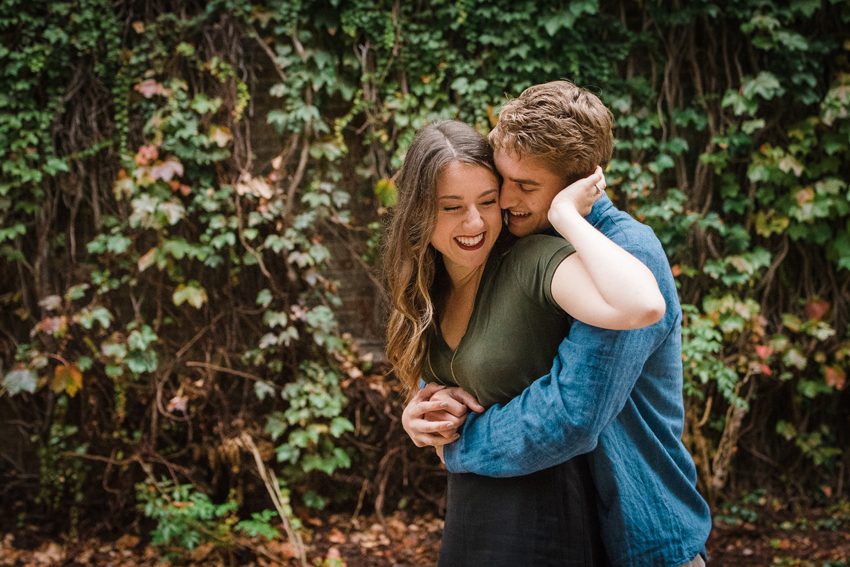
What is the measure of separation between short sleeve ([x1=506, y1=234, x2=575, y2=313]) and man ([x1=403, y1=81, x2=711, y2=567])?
9 centimetres

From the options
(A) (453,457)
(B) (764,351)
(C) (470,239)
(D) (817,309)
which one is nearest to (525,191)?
(C) (470,239)

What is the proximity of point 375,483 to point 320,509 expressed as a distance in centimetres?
39

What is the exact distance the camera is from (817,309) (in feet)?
11.4

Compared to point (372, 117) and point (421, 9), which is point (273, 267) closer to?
point (372, 117)

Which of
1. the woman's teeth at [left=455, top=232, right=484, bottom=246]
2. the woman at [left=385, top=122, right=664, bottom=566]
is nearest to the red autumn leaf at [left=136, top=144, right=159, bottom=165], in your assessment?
the woman at [left=385, top=122, right=664, bottom=566]

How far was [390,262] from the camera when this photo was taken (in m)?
1.52

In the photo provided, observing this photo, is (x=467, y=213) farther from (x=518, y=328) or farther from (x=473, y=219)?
(x=518, y=328)

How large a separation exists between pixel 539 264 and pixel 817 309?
10.4 feet

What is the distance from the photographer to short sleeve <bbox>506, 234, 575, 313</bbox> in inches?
46.8

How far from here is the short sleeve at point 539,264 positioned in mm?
1189

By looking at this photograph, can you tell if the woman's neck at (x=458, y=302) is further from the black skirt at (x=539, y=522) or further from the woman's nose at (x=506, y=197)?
the black skirt at (x=539, y=522)

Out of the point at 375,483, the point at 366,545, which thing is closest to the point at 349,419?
the point at 375,483

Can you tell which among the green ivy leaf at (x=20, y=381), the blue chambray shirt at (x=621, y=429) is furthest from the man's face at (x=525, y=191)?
the green ivy leaf at (x=20, y=381)

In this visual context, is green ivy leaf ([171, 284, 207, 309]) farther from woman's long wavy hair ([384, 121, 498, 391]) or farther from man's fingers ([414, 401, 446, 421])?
man's fingers ([414, 401, 446, 421])
